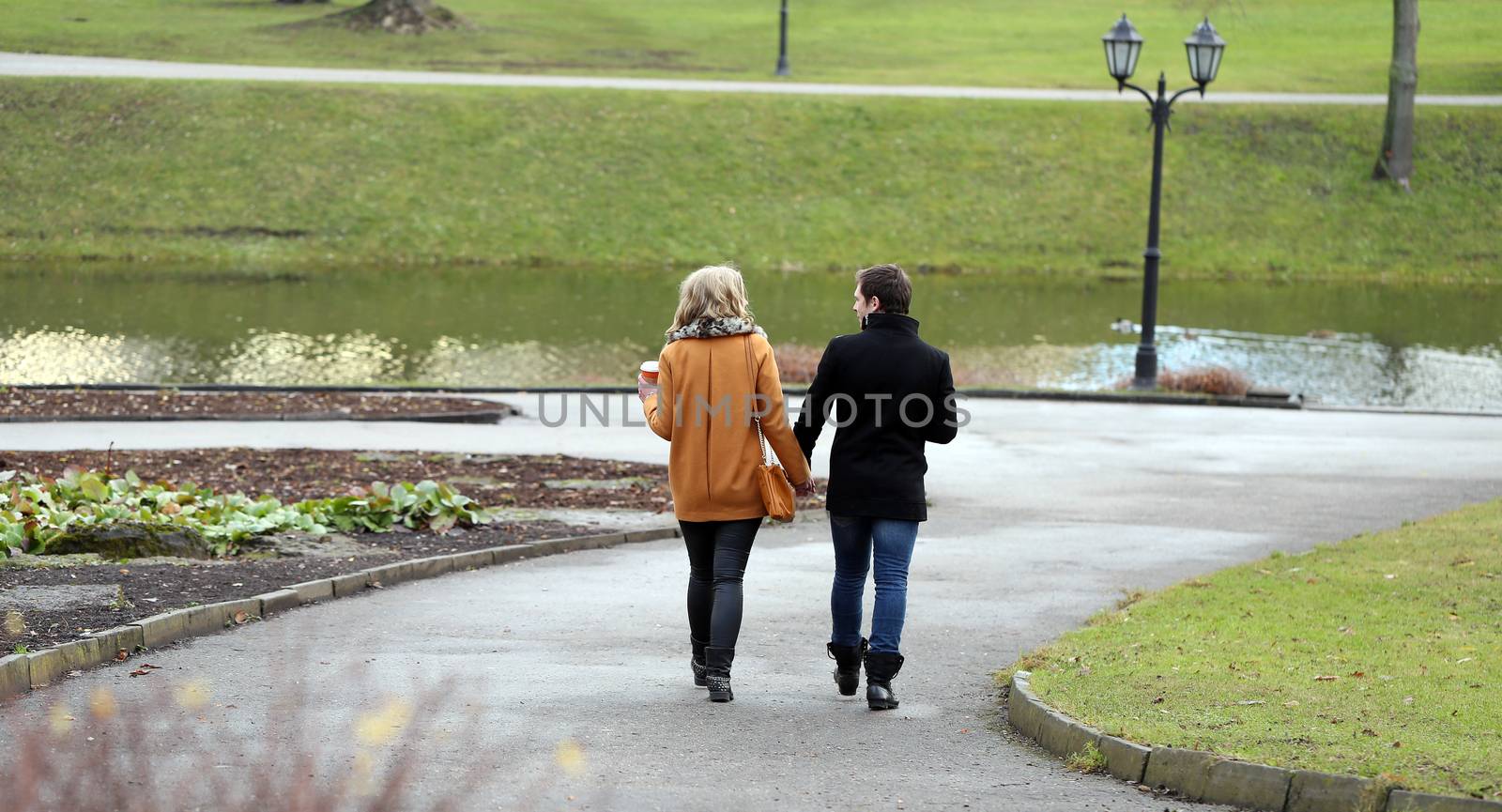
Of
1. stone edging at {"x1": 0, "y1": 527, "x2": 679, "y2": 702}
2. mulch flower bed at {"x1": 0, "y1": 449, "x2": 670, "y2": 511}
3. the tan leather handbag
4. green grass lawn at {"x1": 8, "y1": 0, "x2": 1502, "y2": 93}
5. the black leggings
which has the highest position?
green grass lawn at {"x1": 8, "y1": 0, "x2": 1502, "y2": 93}

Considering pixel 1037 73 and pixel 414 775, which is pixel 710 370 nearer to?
pixel 414 775

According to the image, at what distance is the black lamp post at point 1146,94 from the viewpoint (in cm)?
2206

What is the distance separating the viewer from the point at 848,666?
747 centimetres

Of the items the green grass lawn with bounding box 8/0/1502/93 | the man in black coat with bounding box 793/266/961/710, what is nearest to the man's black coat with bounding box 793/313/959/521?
the man in black coat with bounding box 793/266/961/710

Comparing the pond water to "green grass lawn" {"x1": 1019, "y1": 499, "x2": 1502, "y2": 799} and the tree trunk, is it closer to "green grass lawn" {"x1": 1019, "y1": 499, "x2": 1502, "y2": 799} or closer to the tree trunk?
the tree trunk

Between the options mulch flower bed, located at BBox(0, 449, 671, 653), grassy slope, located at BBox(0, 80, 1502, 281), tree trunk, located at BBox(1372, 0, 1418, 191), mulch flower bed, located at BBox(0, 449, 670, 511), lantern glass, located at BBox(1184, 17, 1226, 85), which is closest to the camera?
mulch flower bed, located at BBox(0, 449, 671, 653)

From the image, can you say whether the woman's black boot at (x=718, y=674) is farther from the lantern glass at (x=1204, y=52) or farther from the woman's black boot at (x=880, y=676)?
the lantern glass at (x=1204, y=52)

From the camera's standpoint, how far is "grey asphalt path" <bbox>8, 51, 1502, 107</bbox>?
1639 inches

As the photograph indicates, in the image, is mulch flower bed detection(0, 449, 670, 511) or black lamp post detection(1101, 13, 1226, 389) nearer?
mulch flower bed detection(0, 449, 670, 511)

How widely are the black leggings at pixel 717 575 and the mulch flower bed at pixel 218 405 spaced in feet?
37.8

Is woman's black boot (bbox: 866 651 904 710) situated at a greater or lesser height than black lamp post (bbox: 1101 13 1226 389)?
lesser

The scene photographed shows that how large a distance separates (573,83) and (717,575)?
122ft

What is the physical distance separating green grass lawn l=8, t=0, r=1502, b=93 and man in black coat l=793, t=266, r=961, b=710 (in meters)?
38.1

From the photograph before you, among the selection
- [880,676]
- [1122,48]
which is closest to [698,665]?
[880,676]
